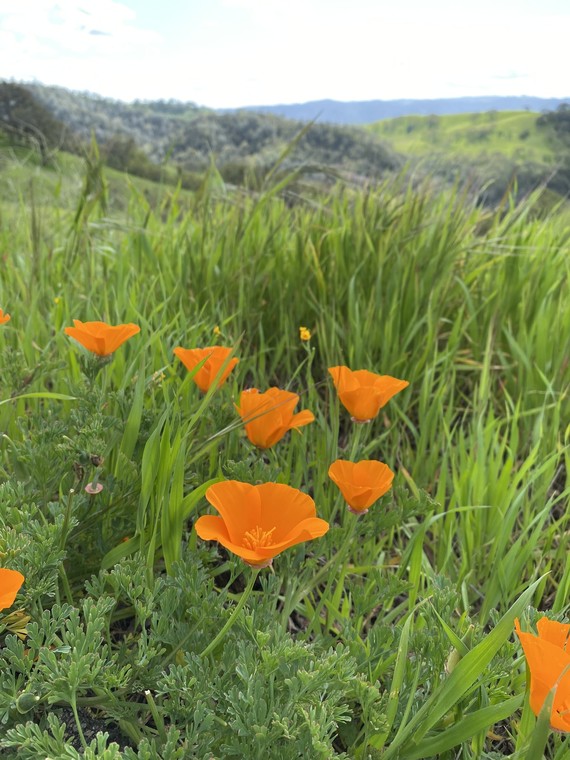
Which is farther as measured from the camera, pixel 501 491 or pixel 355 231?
pixel 355 231

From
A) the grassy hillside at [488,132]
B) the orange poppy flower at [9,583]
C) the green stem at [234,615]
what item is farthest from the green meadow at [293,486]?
the grassy hillside at [488,132]

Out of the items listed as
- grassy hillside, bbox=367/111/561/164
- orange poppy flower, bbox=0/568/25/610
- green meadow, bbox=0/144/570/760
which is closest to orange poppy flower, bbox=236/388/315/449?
green meadow, bbox=0/144/570/760

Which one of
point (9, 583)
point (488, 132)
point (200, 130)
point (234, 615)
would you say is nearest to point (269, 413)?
point (234, 615)

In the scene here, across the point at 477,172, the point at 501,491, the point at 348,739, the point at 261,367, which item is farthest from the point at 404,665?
the point at 477,172

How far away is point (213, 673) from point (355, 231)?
1875 mm

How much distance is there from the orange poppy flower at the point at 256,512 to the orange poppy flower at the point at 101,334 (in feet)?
1.38

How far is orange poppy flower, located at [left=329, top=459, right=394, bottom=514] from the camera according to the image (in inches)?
36.1

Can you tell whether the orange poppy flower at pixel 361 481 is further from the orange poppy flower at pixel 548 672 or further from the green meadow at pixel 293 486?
the orange poppy flower at pixel 548 672

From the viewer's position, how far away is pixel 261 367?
1.90 m

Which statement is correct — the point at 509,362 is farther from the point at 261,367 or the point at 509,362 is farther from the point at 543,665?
the point at 543,665

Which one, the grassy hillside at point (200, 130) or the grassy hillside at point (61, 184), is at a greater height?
the grassy hillside at point (200, 130)

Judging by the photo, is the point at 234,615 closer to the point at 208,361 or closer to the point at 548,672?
the point at 548,672

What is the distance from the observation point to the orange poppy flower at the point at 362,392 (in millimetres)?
1105

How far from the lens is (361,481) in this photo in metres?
0.97
